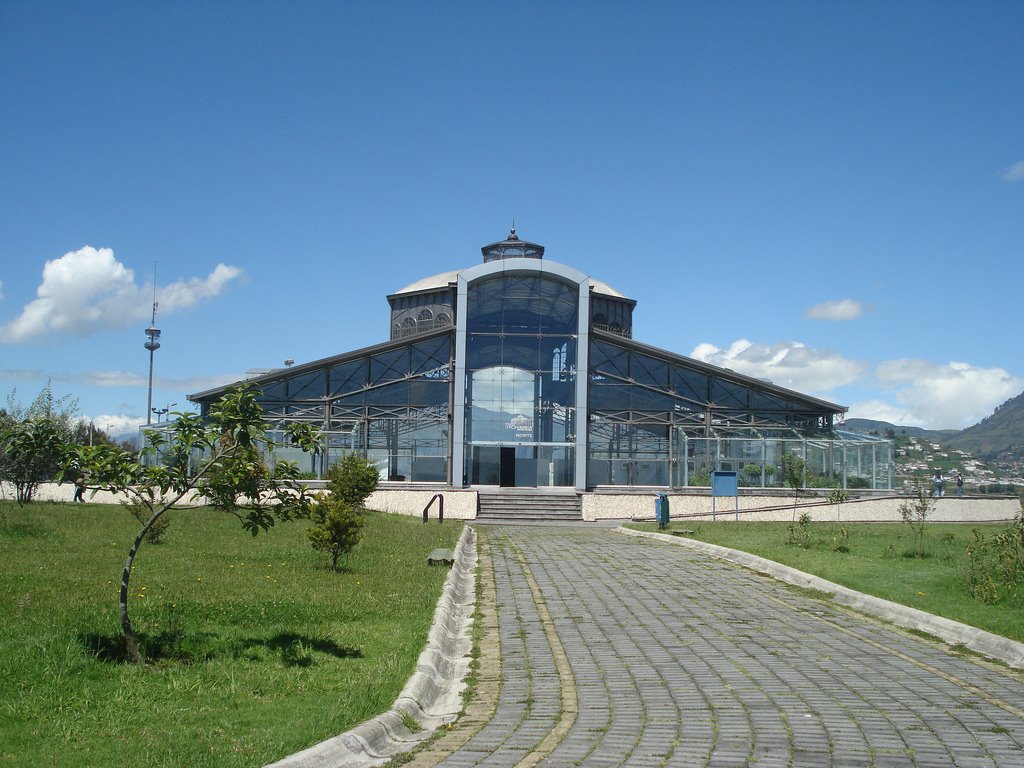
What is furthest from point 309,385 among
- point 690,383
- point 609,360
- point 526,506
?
point 690,383

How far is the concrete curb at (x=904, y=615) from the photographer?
1033 centimetres

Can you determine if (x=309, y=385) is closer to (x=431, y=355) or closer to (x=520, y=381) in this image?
(x=431, y=355)

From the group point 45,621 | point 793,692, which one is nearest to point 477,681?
point 793,692

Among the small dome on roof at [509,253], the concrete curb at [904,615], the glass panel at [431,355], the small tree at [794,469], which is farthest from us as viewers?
the small dome on roof at [509,253]

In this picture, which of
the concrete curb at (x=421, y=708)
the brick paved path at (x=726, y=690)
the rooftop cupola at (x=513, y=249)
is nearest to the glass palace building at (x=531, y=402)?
the rooftop cupola at (x=513, y=249)

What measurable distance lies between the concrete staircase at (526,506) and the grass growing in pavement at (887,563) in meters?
8.06

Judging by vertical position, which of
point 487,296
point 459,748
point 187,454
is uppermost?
point 487,296

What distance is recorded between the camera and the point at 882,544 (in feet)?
79.5

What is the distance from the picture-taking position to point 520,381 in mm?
43375

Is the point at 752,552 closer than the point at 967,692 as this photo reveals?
No

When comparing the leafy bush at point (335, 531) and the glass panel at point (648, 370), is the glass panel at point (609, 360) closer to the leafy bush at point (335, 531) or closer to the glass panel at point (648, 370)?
the glass panel at point (648, 370)

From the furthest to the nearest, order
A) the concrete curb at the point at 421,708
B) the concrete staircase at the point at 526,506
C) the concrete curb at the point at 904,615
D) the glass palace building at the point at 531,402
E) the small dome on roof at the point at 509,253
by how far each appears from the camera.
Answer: the small dome on roof at the point at 509,253 → the glass palace building at the point at 531,402 → the concrete staircase at the point at 526,506 → the concrete curb at the point at 904,615 → the concrete curb at the point at 421,708

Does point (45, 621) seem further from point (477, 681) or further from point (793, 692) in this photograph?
point (793, 692)

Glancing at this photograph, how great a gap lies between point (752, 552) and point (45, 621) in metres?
15.4
